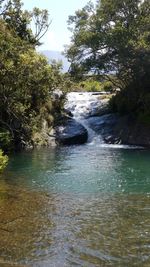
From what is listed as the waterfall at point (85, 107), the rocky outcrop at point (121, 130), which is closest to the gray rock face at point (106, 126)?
the rocky outcrop at point (121, 130)

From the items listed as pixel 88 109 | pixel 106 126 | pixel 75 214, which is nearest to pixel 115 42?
pixel 106 126

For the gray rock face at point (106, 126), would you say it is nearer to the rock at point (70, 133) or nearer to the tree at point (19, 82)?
the rock at point (70, 133)

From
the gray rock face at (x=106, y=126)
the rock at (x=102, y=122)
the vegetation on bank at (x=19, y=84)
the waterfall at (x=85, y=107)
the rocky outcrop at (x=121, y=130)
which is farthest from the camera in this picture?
the rock at (x=102, y=122)

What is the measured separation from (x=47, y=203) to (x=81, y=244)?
4930 mm

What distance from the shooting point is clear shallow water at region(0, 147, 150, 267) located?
455 inches

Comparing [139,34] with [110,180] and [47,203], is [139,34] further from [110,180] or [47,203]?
[47,203]

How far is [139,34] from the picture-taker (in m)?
41.1

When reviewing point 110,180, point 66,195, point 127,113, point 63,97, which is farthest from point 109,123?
point 66,195

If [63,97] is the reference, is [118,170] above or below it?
below

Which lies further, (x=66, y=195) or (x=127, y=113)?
(x=127, y=113)

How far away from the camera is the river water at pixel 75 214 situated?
37.9ft

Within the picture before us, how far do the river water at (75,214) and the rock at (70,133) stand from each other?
10.8 metres

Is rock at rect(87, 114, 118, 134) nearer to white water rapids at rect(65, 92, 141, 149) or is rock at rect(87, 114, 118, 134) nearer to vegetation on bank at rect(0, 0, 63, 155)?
white water rapids at rect(65, 92, 141, 149)

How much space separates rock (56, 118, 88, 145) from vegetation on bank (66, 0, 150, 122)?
5621mm
